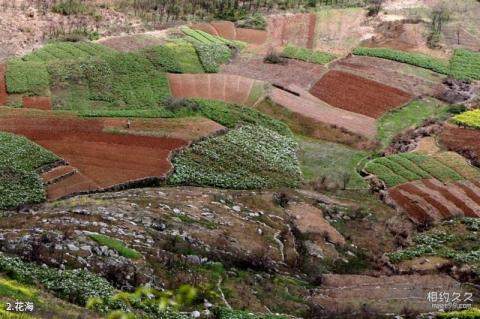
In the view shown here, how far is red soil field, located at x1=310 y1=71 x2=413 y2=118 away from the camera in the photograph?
41.6m

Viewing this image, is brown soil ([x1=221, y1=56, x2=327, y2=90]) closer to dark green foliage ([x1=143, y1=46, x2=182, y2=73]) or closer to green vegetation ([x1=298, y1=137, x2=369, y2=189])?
dark green foliage ([x1=143, y1=46, x2=182, y2=73])

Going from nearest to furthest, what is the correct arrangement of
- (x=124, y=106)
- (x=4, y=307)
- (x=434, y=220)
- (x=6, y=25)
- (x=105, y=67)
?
(x=4, y=307)
(x=434, y=220)
(x=124, y=106)
(x=105, y=67)
(x=6, y=25)

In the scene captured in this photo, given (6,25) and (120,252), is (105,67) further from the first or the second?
(120,252)

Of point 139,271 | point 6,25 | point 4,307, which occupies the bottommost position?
point 139,271

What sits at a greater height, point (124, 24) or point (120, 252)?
point (124, 24)

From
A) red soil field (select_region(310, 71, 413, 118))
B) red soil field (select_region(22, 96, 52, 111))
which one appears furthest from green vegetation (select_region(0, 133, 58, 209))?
red soil field (select_region(310, 71, 413, 118))

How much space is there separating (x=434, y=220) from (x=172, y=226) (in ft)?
43.4

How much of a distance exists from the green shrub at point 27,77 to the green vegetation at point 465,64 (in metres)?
28.2

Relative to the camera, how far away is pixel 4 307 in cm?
1535

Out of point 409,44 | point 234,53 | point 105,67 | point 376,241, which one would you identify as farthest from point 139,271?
point 409,44

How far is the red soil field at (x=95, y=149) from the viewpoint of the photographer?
29.8 metres

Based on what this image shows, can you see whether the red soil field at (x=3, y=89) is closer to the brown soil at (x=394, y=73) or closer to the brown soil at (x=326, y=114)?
the brown soil at (x=326, y=114)

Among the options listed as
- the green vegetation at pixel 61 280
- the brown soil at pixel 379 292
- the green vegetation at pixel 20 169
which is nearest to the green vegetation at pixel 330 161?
the brown soil at pixel 379 292

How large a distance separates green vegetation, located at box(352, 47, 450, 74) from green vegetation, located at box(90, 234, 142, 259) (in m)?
31.9
